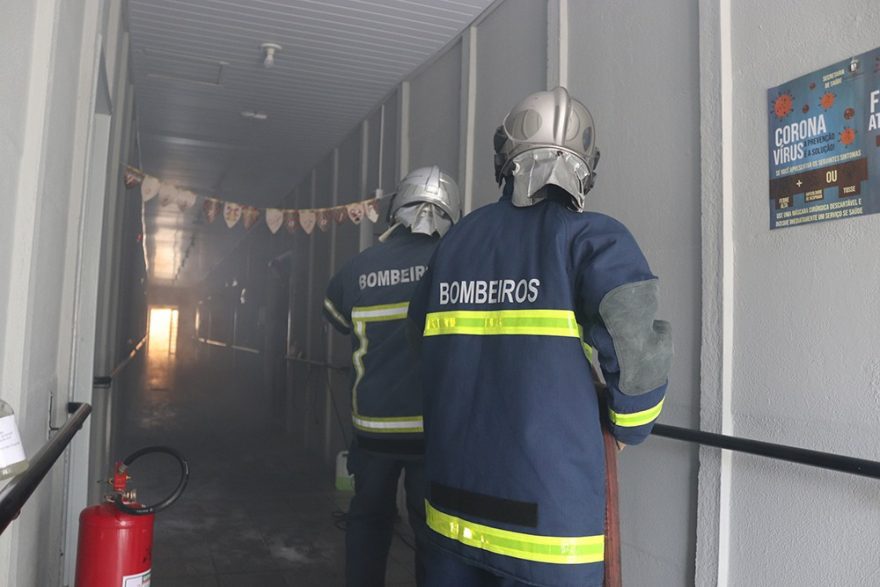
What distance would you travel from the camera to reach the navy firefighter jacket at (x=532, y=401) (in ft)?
5.51

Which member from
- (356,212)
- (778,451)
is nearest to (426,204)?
(778,451)

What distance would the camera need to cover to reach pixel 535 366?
5.70 feet

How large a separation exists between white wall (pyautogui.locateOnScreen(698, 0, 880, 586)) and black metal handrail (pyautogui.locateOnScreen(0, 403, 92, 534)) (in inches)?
73.1

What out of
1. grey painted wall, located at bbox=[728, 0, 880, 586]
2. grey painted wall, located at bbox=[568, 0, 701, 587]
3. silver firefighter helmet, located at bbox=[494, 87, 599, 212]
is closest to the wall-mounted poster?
grey painted wall, located at bbox=[728, 0, 880, 586]

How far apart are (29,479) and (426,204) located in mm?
1927

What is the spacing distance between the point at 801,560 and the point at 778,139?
117 centimetres

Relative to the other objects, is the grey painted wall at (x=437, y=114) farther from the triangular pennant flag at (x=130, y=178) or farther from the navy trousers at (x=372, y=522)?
the navy trousers at (x=372, y=522)

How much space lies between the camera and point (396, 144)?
5465mm

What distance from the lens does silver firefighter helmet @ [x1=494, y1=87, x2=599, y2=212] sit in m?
1.89

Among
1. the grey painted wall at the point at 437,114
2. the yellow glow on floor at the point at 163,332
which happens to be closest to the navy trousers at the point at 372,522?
the grey painted wall at the point at 437,114

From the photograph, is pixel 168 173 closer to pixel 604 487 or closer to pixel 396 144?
pixel 396 144

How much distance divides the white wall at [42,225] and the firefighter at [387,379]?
3.60 ft

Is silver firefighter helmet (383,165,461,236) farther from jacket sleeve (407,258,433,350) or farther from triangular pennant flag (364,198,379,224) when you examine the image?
triangular pennant flag (364,198,379,224)

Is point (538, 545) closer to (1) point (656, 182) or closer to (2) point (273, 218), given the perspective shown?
(1) point (656, 182)
